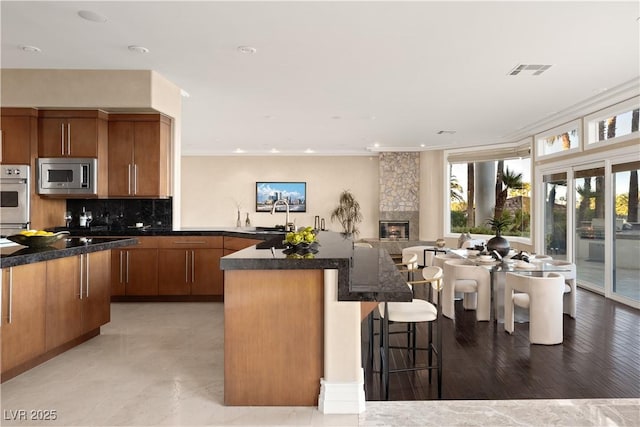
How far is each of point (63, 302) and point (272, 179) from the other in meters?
8.04

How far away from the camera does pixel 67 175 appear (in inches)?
190

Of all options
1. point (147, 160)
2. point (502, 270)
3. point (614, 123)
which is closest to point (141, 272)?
point (147, 160)

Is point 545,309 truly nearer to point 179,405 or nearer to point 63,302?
point 179,405

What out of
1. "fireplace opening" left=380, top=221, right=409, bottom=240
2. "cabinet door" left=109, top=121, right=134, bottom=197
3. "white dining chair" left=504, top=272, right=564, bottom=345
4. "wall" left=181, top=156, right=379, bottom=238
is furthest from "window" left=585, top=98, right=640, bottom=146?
"cabinet door" left=109, top=121, right=134, bottom=197

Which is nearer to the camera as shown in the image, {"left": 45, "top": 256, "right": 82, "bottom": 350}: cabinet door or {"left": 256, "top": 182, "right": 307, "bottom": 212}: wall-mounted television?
{"left": 45, "top": 256, "right": 82, "bottom": 350}: cabinet door

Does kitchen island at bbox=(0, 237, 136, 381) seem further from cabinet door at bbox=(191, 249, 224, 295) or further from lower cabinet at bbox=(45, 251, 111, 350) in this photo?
cabinet door at bbox=(191, 249, 224, 295)

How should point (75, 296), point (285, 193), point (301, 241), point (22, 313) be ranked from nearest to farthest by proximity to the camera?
point (22, 313), point (301, 241), point (75, 296), point (285, 193)

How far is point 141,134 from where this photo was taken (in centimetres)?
507

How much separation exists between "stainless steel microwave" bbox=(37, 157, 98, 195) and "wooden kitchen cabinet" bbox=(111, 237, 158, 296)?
850mm

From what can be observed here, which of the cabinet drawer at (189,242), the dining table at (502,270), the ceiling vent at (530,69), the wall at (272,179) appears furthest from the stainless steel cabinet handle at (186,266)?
the wall at (272,179)

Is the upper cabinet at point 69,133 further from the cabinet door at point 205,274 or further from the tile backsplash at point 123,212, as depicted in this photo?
the cabinet door at point 205,274

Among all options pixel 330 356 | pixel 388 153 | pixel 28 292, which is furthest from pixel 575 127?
pixel 28 292

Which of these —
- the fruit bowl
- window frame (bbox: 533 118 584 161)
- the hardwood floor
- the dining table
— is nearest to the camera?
the hardwood floor

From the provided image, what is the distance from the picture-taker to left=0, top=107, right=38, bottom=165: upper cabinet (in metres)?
4.79
